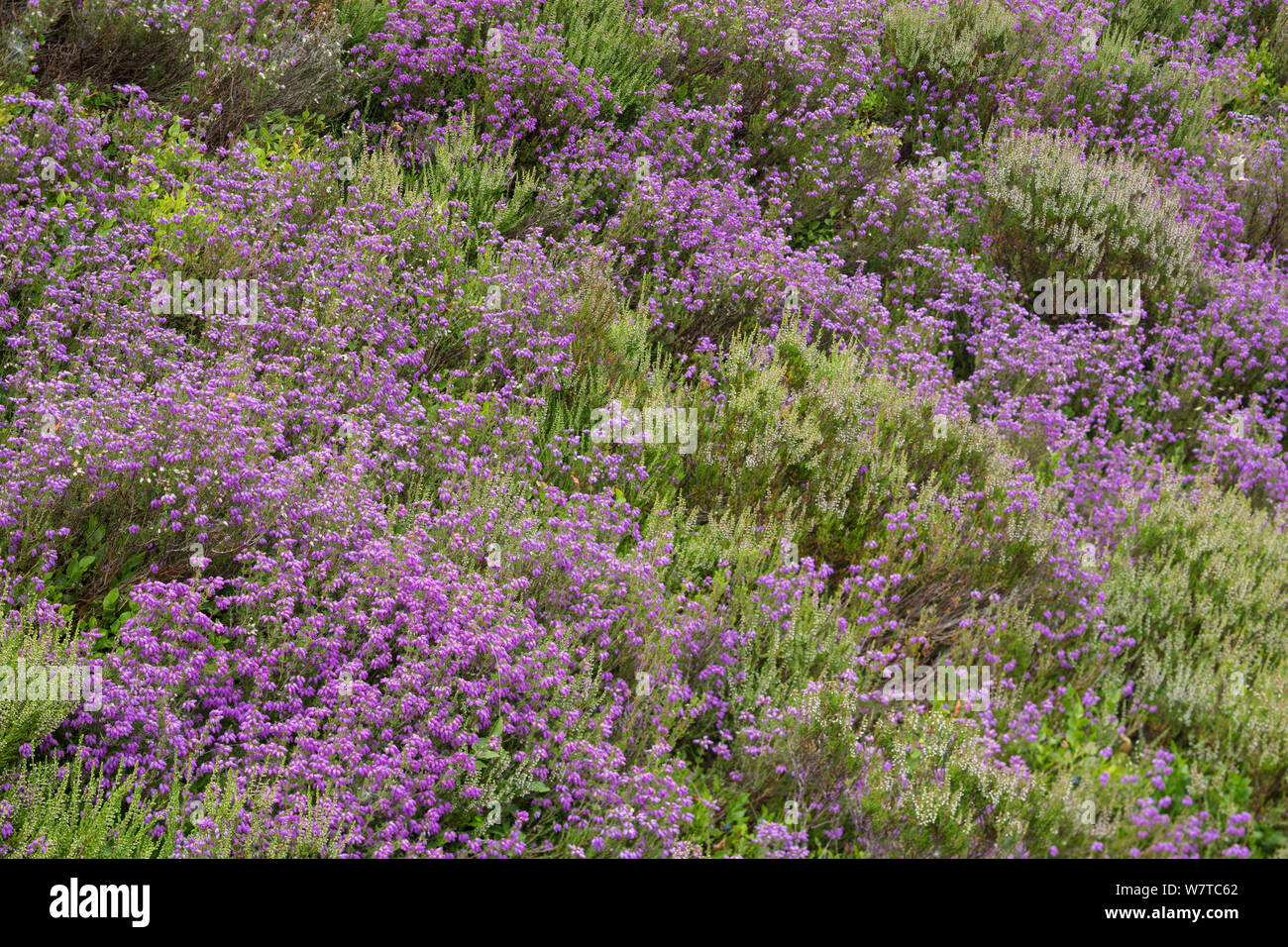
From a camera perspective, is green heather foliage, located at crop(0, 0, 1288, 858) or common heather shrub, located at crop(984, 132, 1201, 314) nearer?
green heather foliage, located at crop(0, 0, 1288, 858)

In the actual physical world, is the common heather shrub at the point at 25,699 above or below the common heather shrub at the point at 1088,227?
below

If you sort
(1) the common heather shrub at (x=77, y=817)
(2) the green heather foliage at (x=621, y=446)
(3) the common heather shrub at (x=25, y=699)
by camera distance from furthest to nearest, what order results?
(2) the green heather foliage at (x=621, y=446), (3) the common heather shrub at (x=25, y=699), (1) the common heather shrub at (x=77, y=817)

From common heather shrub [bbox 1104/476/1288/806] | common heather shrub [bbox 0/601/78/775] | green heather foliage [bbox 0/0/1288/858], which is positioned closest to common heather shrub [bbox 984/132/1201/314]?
green heather foliage [bbox 0/0/1288/858]

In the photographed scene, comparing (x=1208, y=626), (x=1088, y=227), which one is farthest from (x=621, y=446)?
(x=1088, y=227)

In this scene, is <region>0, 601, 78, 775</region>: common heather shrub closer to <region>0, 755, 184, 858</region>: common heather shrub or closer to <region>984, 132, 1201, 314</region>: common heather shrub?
<region>0, 755, 184, 858</region>: common heather shrub

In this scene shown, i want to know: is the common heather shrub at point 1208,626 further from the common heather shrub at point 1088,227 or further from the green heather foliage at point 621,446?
the common heather shrub at point 1088,227

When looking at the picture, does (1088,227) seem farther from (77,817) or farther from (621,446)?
(77,817)

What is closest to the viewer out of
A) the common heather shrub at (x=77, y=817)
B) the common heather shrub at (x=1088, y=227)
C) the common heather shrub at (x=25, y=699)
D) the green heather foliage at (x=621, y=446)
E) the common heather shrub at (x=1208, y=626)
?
the common heather shrub at (x=77, y=817)

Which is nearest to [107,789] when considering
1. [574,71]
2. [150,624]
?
[150,624]

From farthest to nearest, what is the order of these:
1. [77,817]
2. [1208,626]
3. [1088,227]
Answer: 1. [1088,227]
2. [1208,626]
3. [77,817]

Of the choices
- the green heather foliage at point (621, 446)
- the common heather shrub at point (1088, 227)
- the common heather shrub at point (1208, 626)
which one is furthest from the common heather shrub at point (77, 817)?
the common heather shrub at point (1088, 227)

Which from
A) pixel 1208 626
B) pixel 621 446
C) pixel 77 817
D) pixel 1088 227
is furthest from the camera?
pixel 1088 227

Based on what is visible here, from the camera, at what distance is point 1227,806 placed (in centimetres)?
335

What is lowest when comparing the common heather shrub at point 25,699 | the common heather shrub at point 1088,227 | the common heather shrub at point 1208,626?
the common heather shrub at point 1208,626
